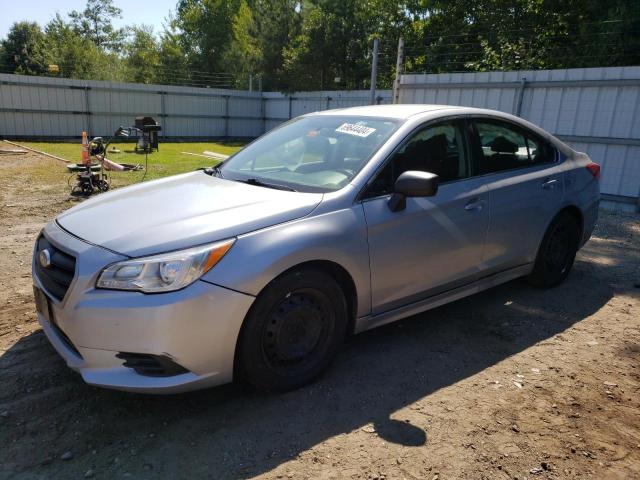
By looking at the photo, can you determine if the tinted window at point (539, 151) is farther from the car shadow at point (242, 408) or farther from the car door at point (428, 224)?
the car shadow at point (242, 408)

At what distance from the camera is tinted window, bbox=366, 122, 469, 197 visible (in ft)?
10.9

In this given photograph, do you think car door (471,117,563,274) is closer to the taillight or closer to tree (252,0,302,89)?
the taillight

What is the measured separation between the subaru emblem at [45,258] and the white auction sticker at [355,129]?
209 centimetres

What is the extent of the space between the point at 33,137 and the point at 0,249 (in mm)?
17622

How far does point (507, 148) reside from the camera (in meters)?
4.23

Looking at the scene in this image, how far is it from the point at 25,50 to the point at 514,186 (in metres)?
45.4

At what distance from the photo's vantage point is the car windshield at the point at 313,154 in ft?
11.0

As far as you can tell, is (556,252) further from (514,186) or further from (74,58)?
(74,58)

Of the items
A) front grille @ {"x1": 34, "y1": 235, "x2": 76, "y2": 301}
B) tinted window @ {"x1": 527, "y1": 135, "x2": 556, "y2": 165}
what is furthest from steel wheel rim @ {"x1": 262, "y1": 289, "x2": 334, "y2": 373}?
tinted window @ {"x1": 527, "y1": 135, "x2": 556, "y2": 165}

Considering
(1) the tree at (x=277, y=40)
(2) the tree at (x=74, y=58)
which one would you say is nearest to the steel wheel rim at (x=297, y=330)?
(1) the tree at (x=277, y=40)

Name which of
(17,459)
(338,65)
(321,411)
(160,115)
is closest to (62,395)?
(17,459)

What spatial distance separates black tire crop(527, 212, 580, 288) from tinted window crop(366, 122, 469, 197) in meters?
1.31

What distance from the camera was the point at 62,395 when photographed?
291 cm

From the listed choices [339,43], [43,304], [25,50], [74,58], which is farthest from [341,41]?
[43,304]
